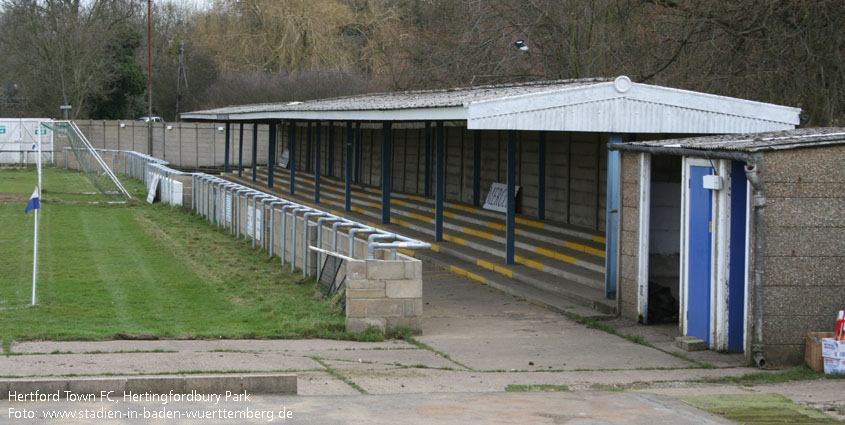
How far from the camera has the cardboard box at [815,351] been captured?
9.18m

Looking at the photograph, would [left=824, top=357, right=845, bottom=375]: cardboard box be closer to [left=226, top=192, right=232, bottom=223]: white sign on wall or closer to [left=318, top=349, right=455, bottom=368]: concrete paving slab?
[left=318, top=349, right=455, bottom=368]: concrete paving slab

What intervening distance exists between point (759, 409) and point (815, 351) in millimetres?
1862

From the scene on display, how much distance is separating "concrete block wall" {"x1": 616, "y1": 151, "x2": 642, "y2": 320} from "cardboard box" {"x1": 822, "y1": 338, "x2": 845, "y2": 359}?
310 centimetres

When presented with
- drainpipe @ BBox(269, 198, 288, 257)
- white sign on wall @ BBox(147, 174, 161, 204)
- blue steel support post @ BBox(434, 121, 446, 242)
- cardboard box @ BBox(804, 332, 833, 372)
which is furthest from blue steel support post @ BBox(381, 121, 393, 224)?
cardboard box @ BBox(804, 332, 833, 372)

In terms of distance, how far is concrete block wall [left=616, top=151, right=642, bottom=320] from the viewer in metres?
12.0

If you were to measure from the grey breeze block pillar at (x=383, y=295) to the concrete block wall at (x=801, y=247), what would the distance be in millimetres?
3868

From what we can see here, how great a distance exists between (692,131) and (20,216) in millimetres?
18526

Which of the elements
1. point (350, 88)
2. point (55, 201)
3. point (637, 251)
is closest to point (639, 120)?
point (637, 251)

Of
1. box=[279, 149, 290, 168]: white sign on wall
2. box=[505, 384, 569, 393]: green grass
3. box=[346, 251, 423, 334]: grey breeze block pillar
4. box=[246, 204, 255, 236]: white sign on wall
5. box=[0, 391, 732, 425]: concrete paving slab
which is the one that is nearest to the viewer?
box=[0, 391, 732, 425]: concrete paving slab

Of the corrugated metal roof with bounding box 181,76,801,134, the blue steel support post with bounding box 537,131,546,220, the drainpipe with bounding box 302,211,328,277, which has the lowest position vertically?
the drainpipe with bounding box 302,211,328,277

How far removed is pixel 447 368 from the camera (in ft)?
30.9

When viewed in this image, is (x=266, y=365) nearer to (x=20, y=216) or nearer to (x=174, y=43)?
(x=20, y=216)

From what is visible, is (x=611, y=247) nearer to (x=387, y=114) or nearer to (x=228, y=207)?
(x=387, y=114)

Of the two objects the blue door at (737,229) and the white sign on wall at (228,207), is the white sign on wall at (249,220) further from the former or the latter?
the blue door at (737,229)
